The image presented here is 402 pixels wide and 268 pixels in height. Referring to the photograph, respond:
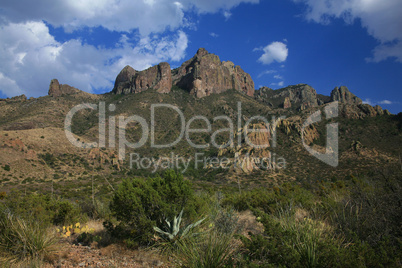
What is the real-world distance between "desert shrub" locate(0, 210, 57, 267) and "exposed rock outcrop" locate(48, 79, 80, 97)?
346 ft

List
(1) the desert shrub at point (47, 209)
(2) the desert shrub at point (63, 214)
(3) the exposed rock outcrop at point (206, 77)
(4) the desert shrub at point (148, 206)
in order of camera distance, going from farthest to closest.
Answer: (3) the exposed rock outcrop at point (206, 77)
(2) the desert shrub at point (63, 214)
(1) the desert shrub at point (47, 209)
(4) the desert shrub at point (148, 206)

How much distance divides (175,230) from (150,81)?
115550 millimetres

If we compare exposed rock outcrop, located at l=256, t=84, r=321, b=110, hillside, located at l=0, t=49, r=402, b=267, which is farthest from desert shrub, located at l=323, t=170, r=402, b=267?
exposed rock outcrop, located at l=256, t=84, r=321, b=110

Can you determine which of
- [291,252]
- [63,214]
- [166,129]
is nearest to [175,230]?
[291,252]

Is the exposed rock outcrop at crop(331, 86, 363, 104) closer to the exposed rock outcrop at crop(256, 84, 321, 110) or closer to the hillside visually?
the exposed rock outcrop at crop(256, 84, 321, 110)

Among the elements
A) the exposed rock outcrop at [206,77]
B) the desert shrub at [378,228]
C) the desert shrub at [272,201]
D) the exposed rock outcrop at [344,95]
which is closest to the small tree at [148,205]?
the desert shrub at [272,201]

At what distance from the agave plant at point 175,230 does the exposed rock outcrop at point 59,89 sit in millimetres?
107020

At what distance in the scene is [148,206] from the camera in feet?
19.0

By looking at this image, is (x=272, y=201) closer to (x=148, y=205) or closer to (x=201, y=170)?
(x=148, y=205)

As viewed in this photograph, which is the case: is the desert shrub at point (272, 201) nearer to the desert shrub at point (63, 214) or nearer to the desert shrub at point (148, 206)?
the desert shrub at point (148, 206)

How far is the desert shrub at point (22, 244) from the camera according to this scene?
4508 millimetres

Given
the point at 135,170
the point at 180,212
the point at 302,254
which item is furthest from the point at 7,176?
the point at 302,254

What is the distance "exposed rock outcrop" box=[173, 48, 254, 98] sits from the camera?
114500 mm

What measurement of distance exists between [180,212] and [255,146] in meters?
52.5
